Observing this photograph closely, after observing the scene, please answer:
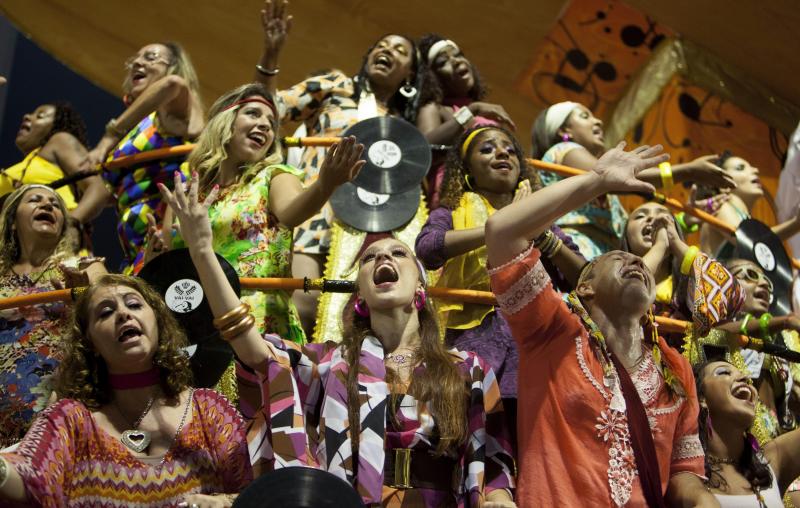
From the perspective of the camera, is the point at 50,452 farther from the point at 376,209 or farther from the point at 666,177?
the point at 666,177

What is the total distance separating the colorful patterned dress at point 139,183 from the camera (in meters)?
5.53

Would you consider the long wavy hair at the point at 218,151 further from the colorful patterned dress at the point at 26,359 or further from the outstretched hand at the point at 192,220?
the outstretched hand at the point at 192,220

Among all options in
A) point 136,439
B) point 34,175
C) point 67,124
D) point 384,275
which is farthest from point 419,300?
point 67,124

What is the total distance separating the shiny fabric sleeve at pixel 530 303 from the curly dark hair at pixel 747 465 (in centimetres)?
82

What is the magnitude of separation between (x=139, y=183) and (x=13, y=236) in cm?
71


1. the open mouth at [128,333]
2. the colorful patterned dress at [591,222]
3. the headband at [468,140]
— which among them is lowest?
the colorful patterned dress at [591,222]

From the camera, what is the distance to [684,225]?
629 centimetres

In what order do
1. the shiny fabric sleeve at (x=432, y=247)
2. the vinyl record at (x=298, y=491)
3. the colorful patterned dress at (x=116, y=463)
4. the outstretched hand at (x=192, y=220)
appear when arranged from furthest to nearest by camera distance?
1. the shiny fabric sleeve at (x=432, y=247)
2. the outstretched hand at (x=192, y=220)
3. the colorful patterned dress at (x=116, y=463)
4. the vinyl record at (x=298, y=491)

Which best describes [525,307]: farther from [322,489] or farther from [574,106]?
[574,106]

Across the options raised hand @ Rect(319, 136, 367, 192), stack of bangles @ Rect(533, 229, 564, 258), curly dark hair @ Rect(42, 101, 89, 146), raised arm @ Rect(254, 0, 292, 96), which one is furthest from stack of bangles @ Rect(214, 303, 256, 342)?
curly dark hair @ Rect(42, 101, 89, 146)

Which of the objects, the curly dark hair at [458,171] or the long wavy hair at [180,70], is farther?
the long wavy hair at [180,70]

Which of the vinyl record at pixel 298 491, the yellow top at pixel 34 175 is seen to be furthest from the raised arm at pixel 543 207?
the yellow top at pixel 34 175

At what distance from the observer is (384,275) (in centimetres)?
401

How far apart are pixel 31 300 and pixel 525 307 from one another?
1748 mm
